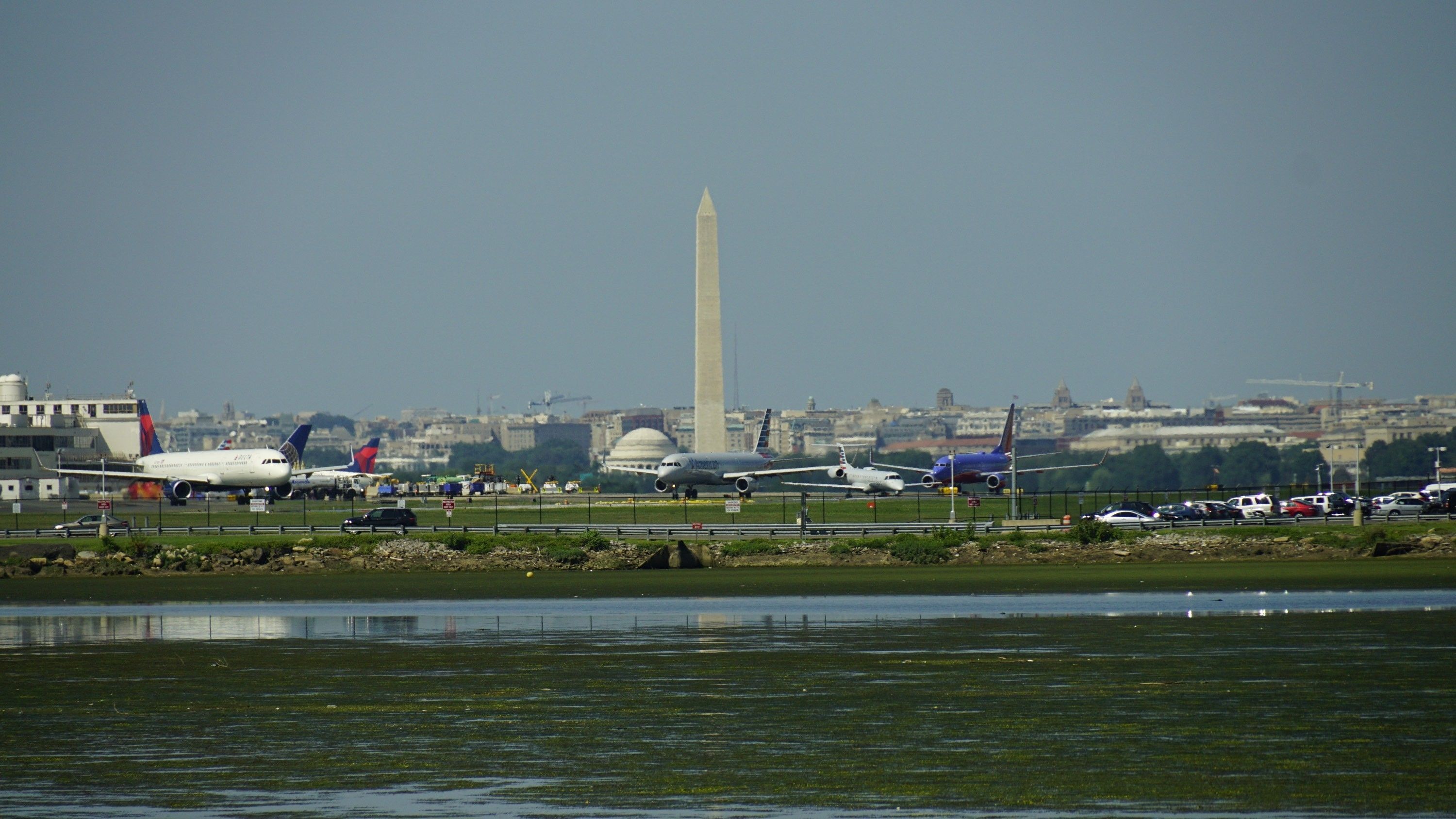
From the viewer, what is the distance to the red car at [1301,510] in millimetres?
70062

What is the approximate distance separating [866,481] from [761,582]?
2293 inches

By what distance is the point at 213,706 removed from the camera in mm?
22188

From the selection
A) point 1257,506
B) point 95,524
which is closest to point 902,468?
point 1257,506

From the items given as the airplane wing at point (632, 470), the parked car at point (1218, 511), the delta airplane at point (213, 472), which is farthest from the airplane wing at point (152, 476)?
the parked car at point (1218, 511)

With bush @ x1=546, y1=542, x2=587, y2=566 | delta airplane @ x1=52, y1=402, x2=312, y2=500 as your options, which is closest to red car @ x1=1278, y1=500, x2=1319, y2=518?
bush @ x1=546, y1=542, x2=587, y2=566

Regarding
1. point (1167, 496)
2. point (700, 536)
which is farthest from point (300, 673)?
point (1167, 496)

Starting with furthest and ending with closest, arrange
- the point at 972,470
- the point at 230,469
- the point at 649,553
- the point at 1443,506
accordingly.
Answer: the point at 972,470
the point at 230,469
the point at 1443,506
the point at 649,553

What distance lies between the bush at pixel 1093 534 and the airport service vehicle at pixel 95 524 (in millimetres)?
36895

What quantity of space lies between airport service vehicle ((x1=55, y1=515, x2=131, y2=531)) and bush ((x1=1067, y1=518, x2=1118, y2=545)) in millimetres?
36895

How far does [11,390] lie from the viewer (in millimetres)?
158625

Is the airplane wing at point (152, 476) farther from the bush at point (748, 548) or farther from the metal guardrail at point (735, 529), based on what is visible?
the bush at point (748, 548)

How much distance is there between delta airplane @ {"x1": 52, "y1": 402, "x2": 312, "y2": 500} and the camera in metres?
97.5

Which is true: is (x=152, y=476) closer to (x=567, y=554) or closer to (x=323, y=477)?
(x=323, y=477)

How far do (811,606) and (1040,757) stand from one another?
2101cm
